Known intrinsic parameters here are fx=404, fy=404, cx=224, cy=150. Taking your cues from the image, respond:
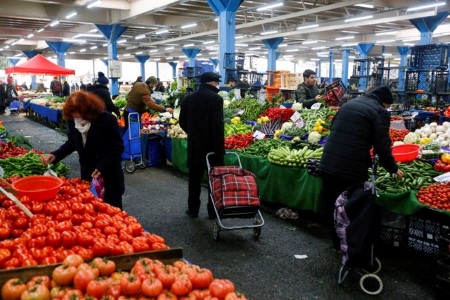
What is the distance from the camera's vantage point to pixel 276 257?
174 inches

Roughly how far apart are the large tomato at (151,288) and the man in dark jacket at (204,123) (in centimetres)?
349

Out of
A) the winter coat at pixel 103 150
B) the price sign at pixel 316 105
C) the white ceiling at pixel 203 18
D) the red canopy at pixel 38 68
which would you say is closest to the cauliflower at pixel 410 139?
the price sign at pixel 316 105

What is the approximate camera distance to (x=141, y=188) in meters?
7.28

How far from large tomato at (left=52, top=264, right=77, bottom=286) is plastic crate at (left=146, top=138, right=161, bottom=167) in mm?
7117

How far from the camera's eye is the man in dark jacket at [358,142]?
3.84m

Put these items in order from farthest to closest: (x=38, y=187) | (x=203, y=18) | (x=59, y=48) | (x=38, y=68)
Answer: (x=59, y=48), (x=203, y=18), (x=38, y=68), (x=38, y=187)

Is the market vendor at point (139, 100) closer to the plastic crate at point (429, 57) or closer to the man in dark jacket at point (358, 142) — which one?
the man in dark jacket at point (358, 142)

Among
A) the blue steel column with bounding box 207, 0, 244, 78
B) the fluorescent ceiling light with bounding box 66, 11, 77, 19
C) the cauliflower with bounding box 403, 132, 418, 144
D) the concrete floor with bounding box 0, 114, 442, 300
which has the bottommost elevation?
the concrete floor with bounding box 0, 114, 442, 300

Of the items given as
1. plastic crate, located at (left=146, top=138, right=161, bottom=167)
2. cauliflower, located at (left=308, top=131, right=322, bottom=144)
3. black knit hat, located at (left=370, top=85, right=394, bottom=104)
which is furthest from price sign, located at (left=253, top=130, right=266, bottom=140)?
black knit hat, located at (left=370, top=85, right=394, bottom=104)

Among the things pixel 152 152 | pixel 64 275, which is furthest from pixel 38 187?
pixel 152 152

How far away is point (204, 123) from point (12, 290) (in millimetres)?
3631

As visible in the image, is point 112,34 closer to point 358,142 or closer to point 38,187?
point 38,187

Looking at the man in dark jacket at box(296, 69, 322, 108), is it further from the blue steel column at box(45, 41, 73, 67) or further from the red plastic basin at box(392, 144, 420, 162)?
the blue steel column at box(45, 41, 73, 67)

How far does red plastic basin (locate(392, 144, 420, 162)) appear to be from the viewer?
4926mm
